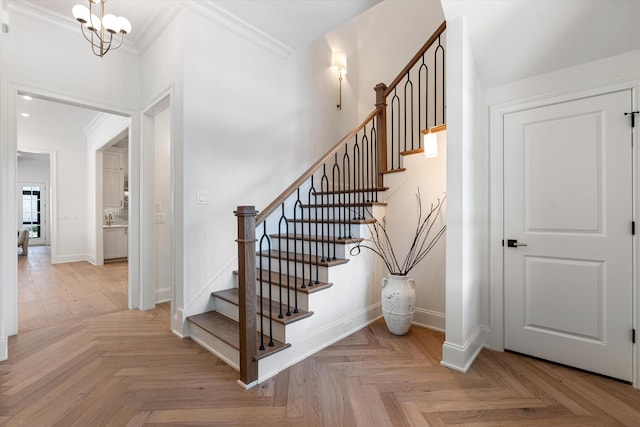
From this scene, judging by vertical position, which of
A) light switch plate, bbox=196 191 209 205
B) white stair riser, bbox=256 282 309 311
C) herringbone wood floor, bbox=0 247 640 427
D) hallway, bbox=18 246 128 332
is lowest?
herringbone wood floor, bbox=0 247 640 427

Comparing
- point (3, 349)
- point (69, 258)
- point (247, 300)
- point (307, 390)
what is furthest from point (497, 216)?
point (69, 258)

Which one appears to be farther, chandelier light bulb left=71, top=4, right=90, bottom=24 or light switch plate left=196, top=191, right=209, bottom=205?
light switch plate left=196, top=191, right=209, bottom=205

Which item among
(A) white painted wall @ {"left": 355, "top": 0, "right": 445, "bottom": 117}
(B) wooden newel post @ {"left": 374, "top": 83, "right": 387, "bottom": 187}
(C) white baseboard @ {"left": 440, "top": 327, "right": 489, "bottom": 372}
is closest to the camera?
(C) white baseboard @ {"left": 440, "top": 327, "right": 489, "bottom": 372}

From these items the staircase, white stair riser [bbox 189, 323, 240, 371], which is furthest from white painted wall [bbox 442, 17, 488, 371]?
white stair riser [bbox 189, 323, 240, 371]

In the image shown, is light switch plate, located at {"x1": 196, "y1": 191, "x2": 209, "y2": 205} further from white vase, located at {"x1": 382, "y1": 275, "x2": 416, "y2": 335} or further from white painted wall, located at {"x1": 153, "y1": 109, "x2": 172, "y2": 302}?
white vase, located at {"x1": 382, "y1": 275, "x2": 416, "y2": 335}

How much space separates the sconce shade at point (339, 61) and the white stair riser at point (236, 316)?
367 cm

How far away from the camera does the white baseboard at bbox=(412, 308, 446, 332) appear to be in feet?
9.12

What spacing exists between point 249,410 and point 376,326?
1554 mm

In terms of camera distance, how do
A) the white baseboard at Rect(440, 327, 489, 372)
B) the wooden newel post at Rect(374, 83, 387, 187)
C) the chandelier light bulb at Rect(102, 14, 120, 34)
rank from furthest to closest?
the wooden newel post at Rect(374, 83, 387, 187) → the chandelier light bulb at Rect(102, 14, 120, 34) → the white baseboard at Rect(440, 327, 489, 372)

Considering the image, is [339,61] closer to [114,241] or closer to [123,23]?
[123,23]

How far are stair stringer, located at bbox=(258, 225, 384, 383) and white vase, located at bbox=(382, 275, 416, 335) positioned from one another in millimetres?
290

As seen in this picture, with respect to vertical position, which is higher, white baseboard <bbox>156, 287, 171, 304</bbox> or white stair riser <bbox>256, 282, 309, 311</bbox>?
white stair riser <bbox>256, 282, 309, 311</bbox>

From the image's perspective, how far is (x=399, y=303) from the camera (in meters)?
2.54

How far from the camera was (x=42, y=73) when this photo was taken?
2.71 meters
